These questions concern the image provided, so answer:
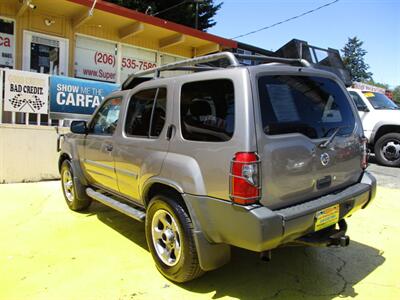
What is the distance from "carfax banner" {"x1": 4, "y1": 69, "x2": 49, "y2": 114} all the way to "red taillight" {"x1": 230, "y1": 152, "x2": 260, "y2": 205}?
20.0 ft

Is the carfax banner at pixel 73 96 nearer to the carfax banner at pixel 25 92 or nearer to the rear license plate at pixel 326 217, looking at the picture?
the carfax banner at pixel 25 92

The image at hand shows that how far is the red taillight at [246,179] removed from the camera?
2768 millimetres

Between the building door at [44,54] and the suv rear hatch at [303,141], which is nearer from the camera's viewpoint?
the suv rear hatch at [303,141]

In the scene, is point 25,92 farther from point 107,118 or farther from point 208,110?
point 208,110

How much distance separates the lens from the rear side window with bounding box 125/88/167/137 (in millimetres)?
3765

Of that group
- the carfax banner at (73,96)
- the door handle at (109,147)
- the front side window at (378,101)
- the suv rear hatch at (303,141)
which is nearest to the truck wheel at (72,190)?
the door handle at (109,147)

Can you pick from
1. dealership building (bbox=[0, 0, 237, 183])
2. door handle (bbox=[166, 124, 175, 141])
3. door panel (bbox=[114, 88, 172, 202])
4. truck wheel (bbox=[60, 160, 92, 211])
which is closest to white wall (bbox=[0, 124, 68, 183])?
dealership building (bbox=[0, 0, 237, 183])

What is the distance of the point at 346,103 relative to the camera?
3.85 meters

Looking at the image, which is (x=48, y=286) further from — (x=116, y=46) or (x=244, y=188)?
(x=116, y=46)

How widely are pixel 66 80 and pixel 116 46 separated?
334cm

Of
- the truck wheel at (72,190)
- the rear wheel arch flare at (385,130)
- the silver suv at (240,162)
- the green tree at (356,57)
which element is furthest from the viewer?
the green tree at (356,57)

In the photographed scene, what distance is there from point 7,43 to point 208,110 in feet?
25.9

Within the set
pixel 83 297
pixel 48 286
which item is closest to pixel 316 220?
pixel 83 297

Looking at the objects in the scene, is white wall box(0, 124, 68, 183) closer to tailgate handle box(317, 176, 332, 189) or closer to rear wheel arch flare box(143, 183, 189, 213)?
rear wheel arch flare box(143, 183, 189, 213)
